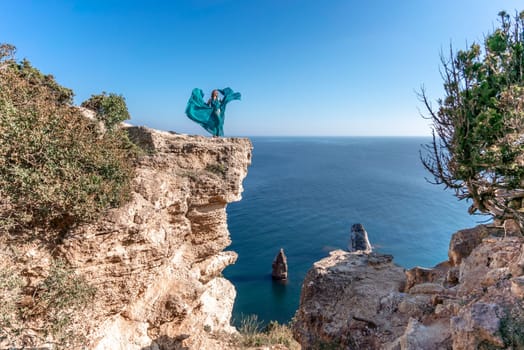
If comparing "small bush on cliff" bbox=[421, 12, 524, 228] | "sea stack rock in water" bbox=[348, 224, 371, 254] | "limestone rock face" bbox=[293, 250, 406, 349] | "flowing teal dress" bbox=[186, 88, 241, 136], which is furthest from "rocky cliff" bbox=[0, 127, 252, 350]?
"sea stack rock in water" bbox=[348, 224, 371, 254]

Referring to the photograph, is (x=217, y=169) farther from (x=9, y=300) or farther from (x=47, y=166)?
(x=9, y=300)

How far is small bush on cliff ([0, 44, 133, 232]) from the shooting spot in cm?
672

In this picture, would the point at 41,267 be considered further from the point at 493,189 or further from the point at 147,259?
the point at 493,189

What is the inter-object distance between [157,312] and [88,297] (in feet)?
10.1

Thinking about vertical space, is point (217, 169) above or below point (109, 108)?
below

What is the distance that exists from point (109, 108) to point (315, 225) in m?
38.1

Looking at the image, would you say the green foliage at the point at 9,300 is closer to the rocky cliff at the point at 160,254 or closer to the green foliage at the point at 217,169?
the rocky cliff at the point at 160,254

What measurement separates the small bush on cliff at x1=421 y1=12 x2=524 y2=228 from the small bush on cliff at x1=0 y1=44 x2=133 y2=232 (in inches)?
412

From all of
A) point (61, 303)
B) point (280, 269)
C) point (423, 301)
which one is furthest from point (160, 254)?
point (280, 269)

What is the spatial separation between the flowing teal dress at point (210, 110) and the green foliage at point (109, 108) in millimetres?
3531

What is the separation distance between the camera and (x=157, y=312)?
962cm

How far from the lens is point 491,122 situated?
6105 millimetres

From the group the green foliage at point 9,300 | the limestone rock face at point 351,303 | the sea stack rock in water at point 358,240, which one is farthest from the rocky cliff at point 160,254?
the sea stack rock in water at point 358,240

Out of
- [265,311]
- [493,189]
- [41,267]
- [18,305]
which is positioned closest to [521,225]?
[493,189]
